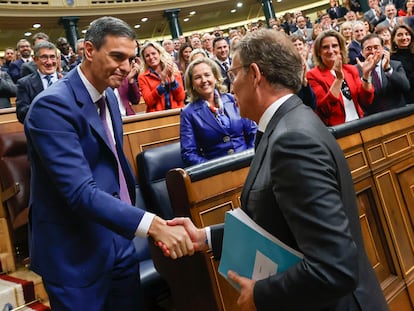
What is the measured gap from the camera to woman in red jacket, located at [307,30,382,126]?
1603mm

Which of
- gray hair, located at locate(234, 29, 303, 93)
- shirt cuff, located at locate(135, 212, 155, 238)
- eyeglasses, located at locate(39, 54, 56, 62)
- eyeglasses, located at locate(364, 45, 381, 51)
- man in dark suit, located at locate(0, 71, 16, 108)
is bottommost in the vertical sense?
shirt cuff, located at locate(135, 212, 155, 238)

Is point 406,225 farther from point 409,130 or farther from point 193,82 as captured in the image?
point 193,82

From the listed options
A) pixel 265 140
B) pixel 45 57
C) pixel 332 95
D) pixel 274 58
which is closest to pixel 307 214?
pixel 265 140

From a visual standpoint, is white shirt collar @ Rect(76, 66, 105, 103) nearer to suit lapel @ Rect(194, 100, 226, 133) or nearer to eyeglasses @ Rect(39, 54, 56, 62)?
suit lapel @ Rect(194, 100, 226, 133)

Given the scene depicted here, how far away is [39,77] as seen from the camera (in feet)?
6.65

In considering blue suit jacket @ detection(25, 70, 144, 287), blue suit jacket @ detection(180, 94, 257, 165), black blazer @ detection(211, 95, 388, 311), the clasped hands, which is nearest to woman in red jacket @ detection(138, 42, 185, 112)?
blue suit jacket @ detection(180, 94, 257, 165)

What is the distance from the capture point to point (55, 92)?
0.83m

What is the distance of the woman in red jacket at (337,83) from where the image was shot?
160cm

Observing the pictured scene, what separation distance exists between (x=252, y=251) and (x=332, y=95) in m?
1.17

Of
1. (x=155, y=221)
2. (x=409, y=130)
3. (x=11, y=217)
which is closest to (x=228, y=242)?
(x=155, y=221)

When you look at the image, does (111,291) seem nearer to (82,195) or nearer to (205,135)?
(82,195)

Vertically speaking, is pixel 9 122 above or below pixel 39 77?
below

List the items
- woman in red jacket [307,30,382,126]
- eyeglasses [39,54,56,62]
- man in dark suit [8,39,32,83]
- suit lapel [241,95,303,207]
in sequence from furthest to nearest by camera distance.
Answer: man in dark suit [8,39,32,83] → eyeglasses [39,54,56,62] → woman in red jacket [307,30,382,126] → suit lapel [241,95,303,207]

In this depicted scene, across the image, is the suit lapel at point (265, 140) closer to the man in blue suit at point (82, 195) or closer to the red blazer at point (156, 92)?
the man in blue suit at point (82, 195)
